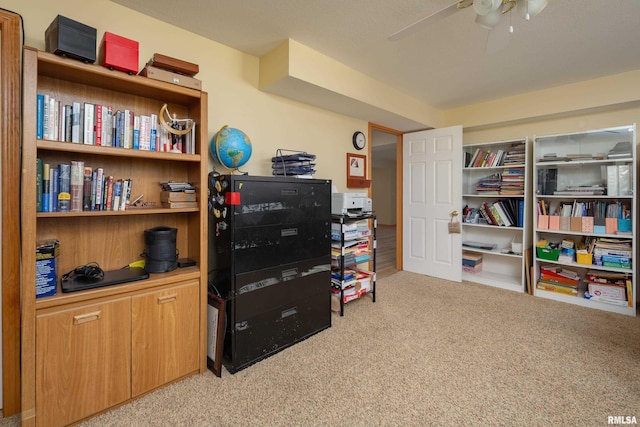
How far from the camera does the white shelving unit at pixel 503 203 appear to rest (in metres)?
3.56

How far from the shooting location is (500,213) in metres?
3.76

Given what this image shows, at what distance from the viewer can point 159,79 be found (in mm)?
1711

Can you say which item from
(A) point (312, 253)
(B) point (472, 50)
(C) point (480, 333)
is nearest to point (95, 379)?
(A) point (312, 253)

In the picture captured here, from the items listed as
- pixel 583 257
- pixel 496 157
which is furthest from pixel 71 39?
pixel 583 257

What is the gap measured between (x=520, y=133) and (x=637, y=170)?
3.91ft

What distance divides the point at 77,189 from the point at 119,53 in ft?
2.49

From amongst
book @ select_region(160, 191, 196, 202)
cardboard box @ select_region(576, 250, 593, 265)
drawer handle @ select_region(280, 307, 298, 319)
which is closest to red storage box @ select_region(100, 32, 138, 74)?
book @ select_region(160, 191, 196, 202)

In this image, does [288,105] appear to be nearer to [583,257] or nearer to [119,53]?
[119,53]

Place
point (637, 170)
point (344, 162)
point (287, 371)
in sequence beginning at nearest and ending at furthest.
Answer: point (287, 371) → point (637, 170) → point (344, 162)

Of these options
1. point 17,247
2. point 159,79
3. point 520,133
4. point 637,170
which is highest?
point 520,133

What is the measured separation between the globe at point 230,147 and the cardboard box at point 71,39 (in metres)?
0.80

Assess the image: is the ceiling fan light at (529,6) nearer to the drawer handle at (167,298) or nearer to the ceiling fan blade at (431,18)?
the ceiling fan blade at (431,18)

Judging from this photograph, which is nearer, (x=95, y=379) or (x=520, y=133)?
(x=95, y=379)

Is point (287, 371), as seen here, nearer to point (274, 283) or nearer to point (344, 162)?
point (274, 283)
